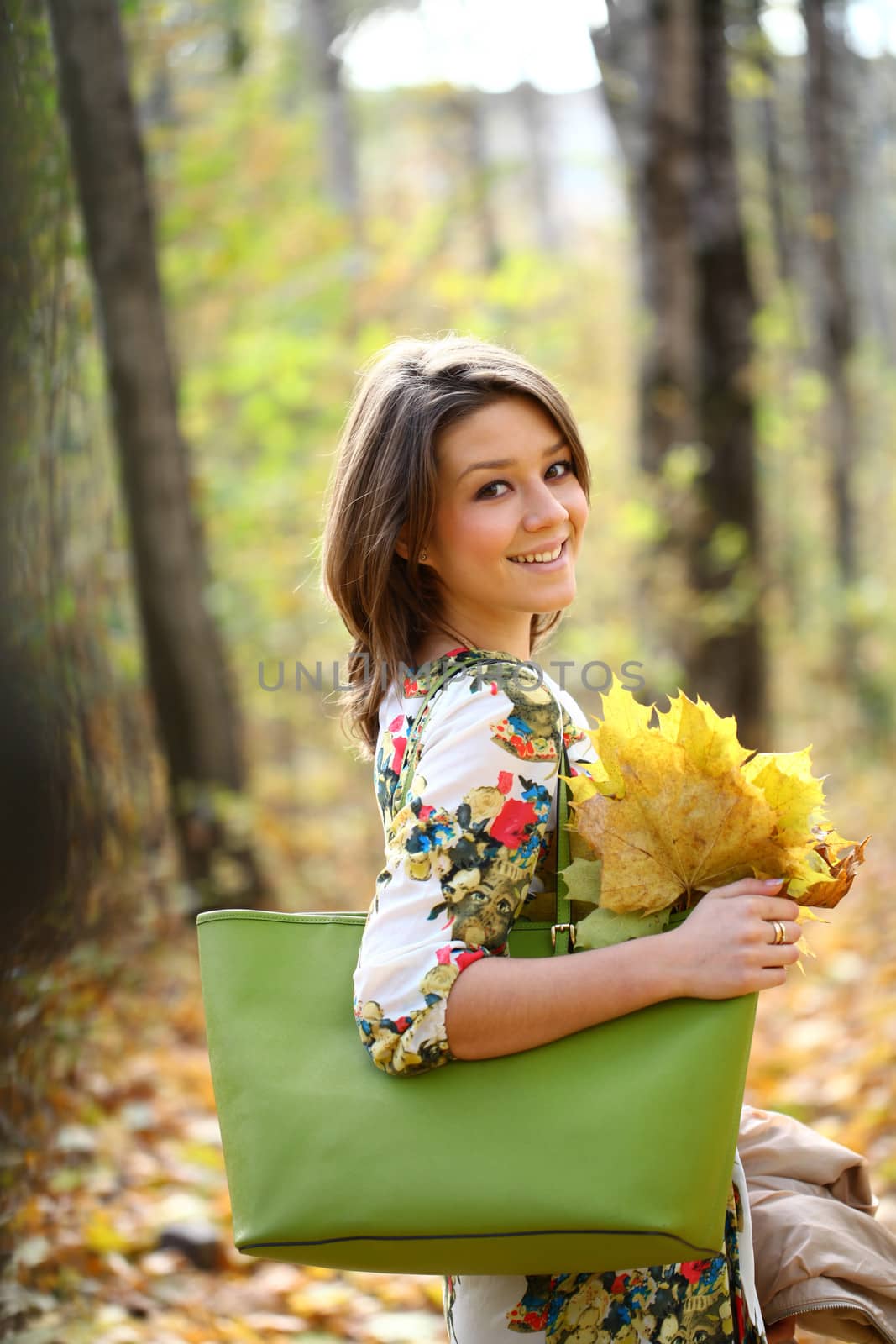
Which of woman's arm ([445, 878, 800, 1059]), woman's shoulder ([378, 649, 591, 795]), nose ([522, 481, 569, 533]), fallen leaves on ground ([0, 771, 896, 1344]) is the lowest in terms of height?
fallen leaves on ground ([0, 771, 896, 1344])

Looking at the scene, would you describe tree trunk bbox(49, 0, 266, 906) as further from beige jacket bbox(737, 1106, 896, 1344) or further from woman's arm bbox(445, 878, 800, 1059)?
woman's arm bbox(445, 878, 800, 1059)

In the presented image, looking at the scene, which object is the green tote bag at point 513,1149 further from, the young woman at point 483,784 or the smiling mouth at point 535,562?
the smiling mouth at point 535,562

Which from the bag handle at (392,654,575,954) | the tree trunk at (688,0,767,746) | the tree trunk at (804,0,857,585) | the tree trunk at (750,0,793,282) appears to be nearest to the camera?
the bag handle at (392,654,575,954)

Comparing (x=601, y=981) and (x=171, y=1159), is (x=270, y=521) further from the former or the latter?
(x=601, y=981)

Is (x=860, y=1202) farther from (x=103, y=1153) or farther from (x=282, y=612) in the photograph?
(x=282, y=612)

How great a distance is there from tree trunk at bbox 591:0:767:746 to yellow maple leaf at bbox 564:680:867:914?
5.85 metres

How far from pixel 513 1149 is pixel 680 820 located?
1.55ft

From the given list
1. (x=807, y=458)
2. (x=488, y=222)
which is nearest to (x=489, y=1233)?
(x=807, y=458)

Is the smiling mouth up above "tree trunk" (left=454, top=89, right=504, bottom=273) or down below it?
below

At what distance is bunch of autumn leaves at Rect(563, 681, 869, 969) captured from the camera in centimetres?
154

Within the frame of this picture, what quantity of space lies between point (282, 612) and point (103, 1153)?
5.61 metres

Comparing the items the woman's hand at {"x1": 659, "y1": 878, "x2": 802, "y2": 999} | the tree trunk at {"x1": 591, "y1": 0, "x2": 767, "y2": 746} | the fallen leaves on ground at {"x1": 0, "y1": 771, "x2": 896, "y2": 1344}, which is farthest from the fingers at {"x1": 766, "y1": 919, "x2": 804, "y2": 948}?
the tree trunk at {"x1": 591, "y1": 0, "x2": 767, "y2": 746}

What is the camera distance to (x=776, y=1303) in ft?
5.96

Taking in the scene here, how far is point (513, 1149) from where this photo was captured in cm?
150
